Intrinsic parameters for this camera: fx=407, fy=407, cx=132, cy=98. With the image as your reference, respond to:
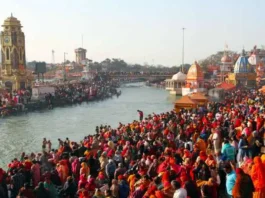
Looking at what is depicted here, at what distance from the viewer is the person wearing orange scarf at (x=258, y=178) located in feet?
18.4

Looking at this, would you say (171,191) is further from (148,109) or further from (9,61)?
(9,61)

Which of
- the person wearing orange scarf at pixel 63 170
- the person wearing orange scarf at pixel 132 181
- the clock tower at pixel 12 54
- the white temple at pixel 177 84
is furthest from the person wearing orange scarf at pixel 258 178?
the white temple at pixel 177 84

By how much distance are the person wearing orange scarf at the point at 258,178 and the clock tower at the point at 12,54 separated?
40146 mm

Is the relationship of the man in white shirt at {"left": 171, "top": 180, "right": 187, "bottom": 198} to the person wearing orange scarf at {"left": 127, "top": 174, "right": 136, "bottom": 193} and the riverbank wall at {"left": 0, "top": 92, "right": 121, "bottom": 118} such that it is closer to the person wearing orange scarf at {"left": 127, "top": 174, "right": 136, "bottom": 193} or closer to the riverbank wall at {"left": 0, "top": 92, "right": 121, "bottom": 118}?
the person wearing orange scarf at {"left": 127, "top": 174, "right": 136, "bottom": 193}

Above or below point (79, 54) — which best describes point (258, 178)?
below

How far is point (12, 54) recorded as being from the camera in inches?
1762

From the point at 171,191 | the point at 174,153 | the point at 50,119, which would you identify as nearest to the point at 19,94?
the point at 50,119

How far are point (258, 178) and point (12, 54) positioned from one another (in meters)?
42.2

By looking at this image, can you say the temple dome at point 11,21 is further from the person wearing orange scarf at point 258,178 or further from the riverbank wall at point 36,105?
the person wearing orange scarf at point 258,178

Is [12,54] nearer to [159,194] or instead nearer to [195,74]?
[195,74]

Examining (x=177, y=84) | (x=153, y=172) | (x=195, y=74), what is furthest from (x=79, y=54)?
(x=153, y=172)

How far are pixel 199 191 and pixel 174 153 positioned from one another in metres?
2.40

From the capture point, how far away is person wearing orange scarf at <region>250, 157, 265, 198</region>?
5.60 meters

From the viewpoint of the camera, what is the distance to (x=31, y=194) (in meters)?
6.35
